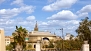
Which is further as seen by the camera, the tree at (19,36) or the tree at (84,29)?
the tree at (19,36)

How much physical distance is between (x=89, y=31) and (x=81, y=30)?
1402mm

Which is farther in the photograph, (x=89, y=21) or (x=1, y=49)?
(x=89, y=21)

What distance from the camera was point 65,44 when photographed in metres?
65.1

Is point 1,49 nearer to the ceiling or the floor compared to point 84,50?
nearer to the ceiling

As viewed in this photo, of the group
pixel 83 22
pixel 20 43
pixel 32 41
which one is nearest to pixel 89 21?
pixel 83 22

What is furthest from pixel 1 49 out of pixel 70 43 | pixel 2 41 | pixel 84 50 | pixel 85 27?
pixel 70 43

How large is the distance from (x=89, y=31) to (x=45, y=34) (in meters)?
75.4

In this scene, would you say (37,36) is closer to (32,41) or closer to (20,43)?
(32,41)

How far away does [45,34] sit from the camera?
113688mm

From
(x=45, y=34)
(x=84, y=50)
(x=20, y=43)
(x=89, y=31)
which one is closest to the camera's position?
(x=84, y=50)

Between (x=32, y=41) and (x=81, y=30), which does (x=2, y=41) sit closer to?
(x=81, y=30)

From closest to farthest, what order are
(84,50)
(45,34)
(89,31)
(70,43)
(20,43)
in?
(84,50) → (89,31) → (20,43) → (70,43) → (45,34)

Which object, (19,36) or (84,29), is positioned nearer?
(84,29)

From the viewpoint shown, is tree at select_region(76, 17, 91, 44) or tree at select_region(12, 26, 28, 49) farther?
tree at select_region(12, 26, 28, 49)
